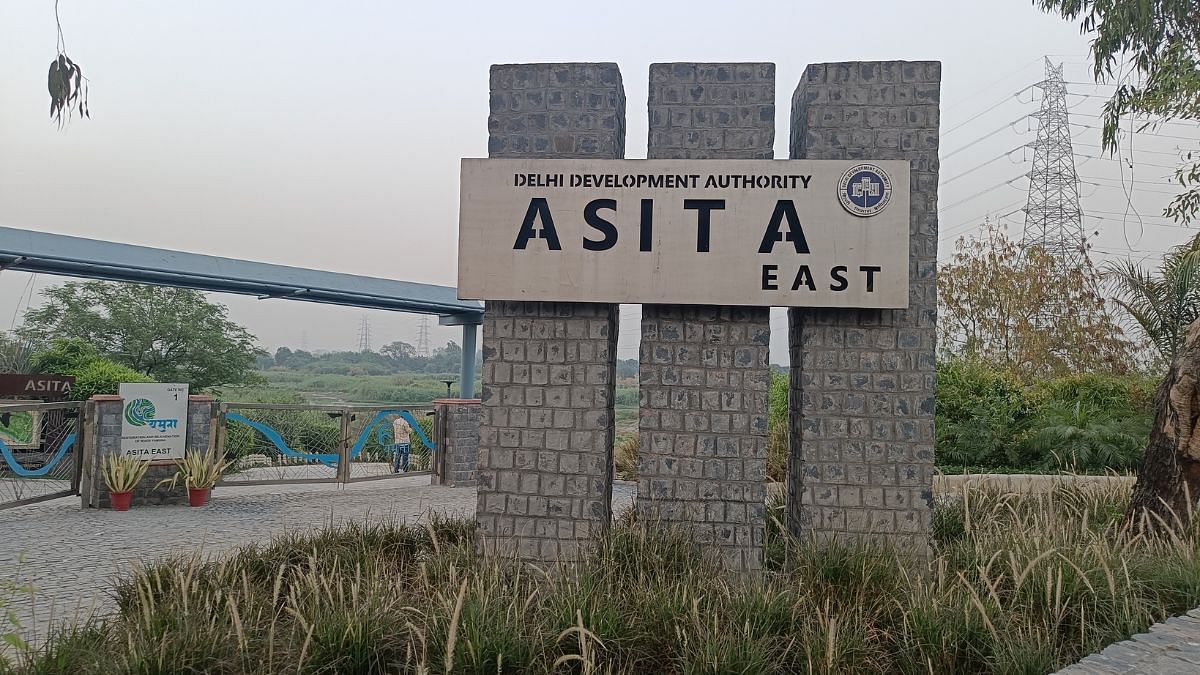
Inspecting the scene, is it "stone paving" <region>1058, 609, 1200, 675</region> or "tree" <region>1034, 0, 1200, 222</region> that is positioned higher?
"tree" <region>1034, 0, 1200, 222</region>

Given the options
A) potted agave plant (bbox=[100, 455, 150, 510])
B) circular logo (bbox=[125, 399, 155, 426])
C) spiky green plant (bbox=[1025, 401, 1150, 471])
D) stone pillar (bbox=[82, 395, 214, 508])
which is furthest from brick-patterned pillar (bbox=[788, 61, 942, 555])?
circular logo (bbox=[125, 399, 155, 426])

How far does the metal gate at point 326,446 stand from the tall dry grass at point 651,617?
22.7 feet

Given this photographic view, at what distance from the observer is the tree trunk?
7582 mm

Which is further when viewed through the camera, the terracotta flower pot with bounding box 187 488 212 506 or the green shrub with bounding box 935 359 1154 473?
the green shrub with bounding box 935 359 1154 473

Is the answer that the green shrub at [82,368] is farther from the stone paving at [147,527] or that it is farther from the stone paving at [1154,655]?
the stone paving at [1154,655]

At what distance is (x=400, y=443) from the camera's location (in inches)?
604

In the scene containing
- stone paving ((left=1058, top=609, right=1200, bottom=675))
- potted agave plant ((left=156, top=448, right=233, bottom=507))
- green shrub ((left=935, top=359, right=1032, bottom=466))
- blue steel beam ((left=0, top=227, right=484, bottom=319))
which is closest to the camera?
stone paving ((left=1058, top=609, right=1200, bottom=675))

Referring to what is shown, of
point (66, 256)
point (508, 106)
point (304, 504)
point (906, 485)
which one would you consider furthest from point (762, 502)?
point (66, 256)

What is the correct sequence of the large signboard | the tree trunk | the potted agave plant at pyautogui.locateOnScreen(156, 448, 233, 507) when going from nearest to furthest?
1. the large signboard
2. the tree trunk
3. the potted agave plant at pyautogui.locateOnScreen(156, 448, 233, 507)

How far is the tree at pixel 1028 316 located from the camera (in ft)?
70.9

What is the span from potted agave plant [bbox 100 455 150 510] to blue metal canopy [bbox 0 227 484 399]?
15.7 feet

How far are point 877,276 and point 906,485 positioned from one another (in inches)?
66.3

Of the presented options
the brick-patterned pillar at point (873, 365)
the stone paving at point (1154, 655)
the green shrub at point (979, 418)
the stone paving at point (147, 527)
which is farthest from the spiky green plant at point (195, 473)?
the green shrub at point (979, 418)

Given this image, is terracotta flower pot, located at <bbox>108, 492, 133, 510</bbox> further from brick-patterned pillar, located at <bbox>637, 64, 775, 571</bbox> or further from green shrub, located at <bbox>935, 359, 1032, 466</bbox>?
green shrub, located at <bbox>935, 359, 1032, 466</bbox>
